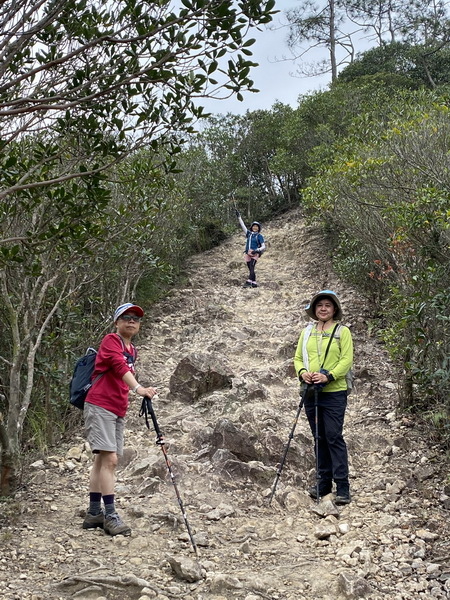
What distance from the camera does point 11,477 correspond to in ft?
17.2

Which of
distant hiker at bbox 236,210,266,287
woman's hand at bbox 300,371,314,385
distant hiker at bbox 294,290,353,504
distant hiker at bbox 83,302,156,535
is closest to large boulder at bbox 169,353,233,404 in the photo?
distant hiker at bbox 294,290,353,504

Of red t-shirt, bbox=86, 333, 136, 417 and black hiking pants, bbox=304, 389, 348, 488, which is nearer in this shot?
red t-shirt, bbox=86, 333, 136, 417

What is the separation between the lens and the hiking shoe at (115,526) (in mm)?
4695

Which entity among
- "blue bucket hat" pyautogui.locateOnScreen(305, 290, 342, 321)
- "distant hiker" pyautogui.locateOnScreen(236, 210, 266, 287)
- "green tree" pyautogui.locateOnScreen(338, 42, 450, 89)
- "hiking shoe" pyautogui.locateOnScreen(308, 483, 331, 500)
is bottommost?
"hiking shoe" pyautogui.locateOnScreen(308, 483, 331, 500)

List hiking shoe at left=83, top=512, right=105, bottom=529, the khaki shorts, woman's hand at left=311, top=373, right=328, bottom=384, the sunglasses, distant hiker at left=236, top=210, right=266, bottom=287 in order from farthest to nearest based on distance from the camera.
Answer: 1. distant hiker at left=236, top=210, right=266, bottom=287
2. woman's hand at left=311, top=373, right=328, bottom=384
3. the sunglasses
4. hiking shoe at left=83, top=512, right=105, bottom=529
5. the khaki shorts

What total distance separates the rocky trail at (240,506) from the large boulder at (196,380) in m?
0.02

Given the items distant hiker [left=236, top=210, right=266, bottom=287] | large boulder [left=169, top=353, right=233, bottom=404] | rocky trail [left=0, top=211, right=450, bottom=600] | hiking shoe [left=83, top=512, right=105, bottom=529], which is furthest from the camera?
distant hiker [left=236, top=210, right=266, bottom=287]

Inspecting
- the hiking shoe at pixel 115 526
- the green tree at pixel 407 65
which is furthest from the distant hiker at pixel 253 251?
the green tree at pixel 407 65

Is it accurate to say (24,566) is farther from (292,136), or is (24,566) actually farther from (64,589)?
(292,136)

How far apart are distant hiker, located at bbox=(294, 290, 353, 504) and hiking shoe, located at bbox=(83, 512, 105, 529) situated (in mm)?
2088

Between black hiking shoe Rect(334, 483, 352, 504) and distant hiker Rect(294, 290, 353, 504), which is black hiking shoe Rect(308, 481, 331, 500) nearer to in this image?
distant hiker Rect(294, 290, 353, 504)

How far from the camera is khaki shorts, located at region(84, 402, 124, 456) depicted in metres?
4.70

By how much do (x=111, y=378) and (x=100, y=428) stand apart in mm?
417

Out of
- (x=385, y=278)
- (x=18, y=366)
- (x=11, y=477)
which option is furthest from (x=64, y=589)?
(x=385, y=278)
